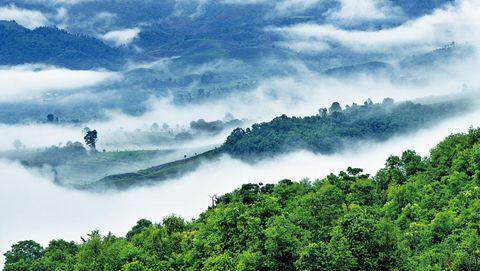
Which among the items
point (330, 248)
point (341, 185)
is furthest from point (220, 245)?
point (341, 185)

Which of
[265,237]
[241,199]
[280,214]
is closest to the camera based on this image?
[265,237]

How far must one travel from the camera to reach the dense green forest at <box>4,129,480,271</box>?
10769 centimetres

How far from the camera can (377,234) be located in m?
107

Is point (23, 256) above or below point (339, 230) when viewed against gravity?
above

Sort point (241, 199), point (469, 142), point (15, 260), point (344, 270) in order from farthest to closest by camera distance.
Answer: point (15, 260) < point (469, 142) < point (241, 199) < point (344, 270)

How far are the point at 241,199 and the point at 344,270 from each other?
4686 cm

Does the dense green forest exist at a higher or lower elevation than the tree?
lower

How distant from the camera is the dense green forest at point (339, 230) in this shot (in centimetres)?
10769

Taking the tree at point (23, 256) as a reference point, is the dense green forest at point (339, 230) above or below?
below

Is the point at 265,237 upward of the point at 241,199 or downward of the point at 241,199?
downward

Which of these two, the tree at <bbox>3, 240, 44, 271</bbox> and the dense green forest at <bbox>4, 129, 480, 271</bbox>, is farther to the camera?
the tree at <bbox>3, 240, 44, 271</bbox>

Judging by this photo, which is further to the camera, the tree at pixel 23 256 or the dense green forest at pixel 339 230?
the tree at pixel 23 256

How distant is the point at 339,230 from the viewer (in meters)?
109

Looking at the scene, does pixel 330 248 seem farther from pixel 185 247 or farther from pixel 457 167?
pixel 457 167
